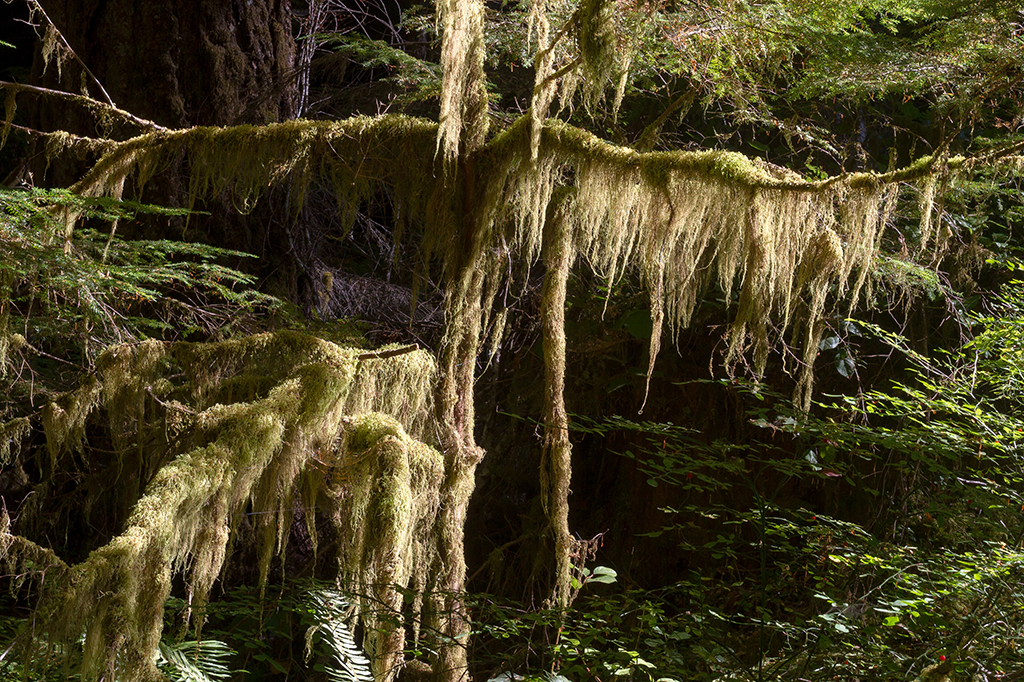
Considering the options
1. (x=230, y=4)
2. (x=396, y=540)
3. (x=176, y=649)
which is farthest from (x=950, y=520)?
(x=230, y=4)

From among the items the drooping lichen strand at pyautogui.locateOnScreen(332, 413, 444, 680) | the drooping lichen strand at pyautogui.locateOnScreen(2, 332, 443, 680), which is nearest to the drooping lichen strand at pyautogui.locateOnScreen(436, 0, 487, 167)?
the drooping lichen strand at pyautogui.locateOnScreen(2, 332, 443, 680)

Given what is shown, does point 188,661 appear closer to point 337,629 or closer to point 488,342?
point 337,629

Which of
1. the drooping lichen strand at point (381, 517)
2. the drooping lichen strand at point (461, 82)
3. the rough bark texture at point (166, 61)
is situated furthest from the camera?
the rough bark texture at point (166, 61)

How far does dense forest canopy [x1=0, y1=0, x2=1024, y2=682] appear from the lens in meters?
2.95

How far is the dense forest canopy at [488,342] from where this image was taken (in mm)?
2949

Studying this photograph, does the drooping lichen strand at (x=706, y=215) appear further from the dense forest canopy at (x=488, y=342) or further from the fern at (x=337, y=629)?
the fern at (x=337, y=629)

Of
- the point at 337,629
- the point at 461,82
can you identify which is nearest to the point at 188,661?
the point at 337,629

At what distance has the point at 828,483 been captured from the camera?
5453 mm

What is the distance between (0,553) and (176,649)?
0.86 metres

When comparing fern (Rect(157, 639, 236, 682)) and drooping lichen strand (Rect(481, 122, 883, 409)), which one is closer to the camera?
drooping lichen strand (Rect(481, 122, 883, 409))

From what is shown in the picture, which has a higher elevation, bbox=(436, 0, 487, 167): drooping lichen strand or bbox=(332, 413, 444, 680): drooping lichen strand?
bbox=(436, 0, 487, 167): drooping lichen strand

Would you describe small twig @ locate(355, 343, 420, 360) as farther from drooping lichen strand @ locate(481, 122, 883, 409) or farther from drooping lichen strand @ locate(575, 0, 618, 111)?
drooping lichen strand @ locate(575, 0, 618, 111)

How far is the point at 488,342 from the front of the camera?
18.9ft

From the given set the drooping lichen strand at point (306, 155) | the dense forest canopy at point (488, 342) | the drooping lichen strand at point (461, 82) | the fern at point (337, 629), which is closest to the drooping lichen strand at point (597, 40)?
the dense forest canopy at point (488, 342)
